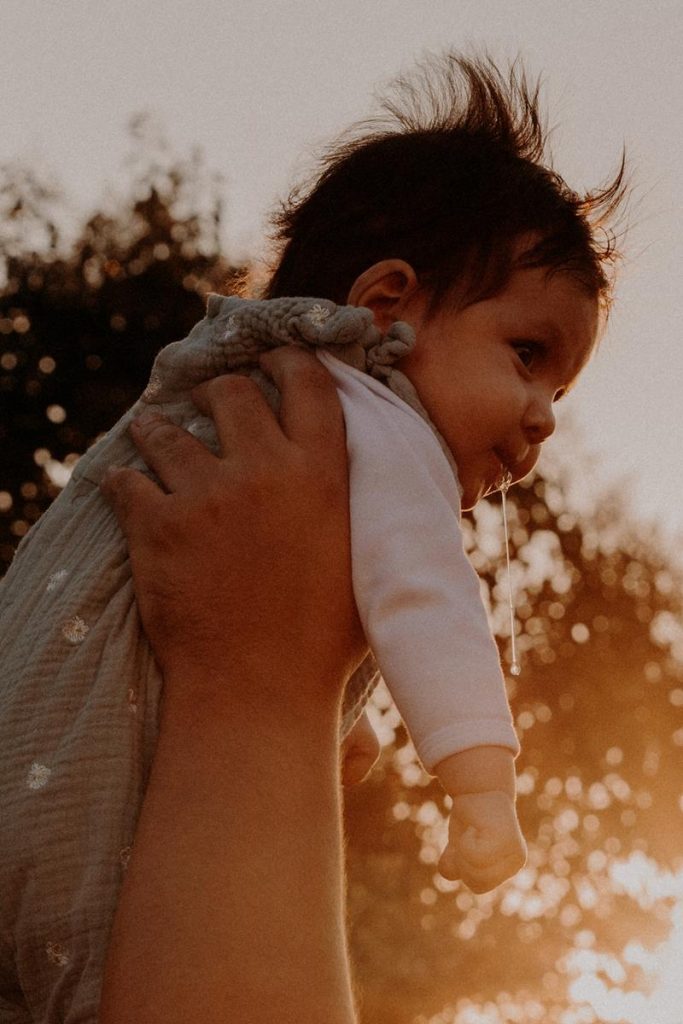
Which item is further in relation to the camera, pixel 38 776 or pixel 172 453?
pixel 172 453

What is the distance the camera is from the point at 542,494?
23.5m

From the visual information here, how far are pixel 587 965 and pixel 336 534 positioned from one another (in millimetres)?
25598

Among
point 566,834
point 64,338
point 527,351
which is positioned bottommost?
Result: point 566,834

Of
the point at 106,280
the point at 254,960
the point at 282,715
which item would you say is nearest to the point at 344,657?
the point at 282,715

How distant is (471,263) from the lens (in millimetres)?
2680

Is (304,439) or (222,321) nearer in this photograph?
(304,439)

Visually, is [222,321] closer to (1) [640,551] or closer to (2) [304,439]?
(2) [304,439]

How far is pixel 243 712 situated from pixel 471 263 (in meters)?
1.32

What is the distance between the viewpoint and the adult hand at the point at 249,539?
72.6 inches

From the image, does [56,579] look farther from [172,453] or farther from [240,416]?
[240,416]

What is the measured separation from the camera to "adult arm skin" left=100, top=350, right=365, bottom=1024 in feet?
5.13

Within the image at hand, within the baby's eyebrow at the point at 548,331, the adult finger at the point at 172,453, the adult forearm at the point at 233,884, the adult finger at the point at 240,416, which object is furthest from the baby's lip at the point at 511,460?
the adult forearm at the point at 233,884

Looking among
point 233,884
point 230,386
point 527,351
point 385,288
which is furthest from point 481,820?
point 385,288

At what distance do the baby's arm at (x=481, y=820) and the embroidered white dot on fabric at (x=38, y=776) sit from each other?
1.87 feet
